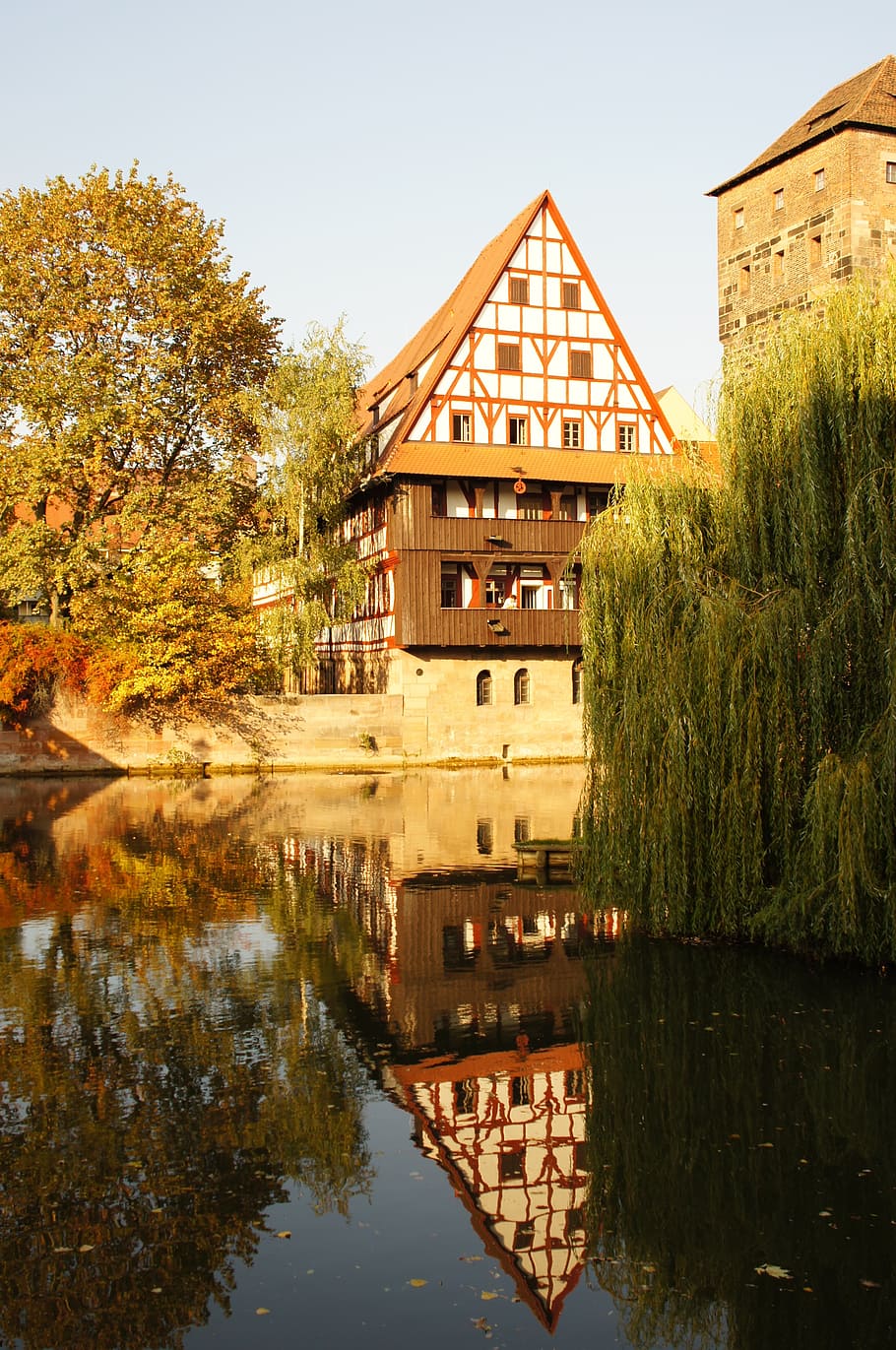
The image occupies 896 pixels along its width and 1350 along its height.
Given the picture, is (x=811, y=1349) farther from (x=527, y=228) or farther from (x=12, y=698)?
(x=527, y=228)

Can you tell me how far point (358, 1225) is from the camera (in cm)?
664

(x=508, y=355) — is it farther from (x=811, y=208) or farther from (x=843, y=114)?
(x=843, y=114)

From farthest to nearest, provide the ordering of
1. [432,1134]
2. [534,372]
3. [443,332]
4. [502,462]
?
[443,332] → [534,372] → [502,462] → [432,1134]

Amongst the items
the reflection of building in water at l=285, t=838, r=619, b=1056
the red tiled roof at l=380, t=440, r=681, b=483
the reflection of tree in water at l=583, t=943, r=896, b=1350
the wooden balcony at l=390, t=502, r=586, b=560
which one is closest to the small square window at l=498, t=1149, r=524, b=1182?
the reflection of tree in water at l=583, t=943, r=896, b=1350

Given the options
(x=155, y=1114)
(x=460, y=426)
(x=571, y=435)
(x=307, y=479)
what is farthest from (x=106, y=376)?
(x=155, y=1114)

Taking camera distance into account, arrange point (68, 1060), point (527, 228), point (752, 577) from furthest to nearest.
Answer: point (527, 228) < point (752, 577) < point (68, 1060)

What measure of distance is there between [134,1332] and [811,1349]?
277 centimetres

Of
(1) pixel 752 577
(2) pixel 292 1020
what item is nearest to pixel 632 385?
(1) pixel 752 577

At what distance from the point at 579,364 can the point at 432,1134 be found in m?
35.5

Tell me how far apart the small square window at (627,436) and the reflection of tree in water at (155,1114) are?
1164 inches

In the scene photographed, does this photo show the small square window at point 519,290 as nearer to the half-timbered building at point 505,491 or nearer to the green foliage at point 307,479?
the half-timbered building at point 505,491

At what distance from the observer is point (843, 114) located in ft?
97.7

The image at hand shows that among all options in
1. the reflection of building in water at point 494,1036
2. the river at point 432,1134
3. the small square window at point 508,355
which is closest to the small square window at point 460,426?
the small square window at point 508,355

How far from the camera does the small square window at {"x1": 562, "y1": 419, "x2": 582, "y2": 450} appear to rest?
4081 cm
